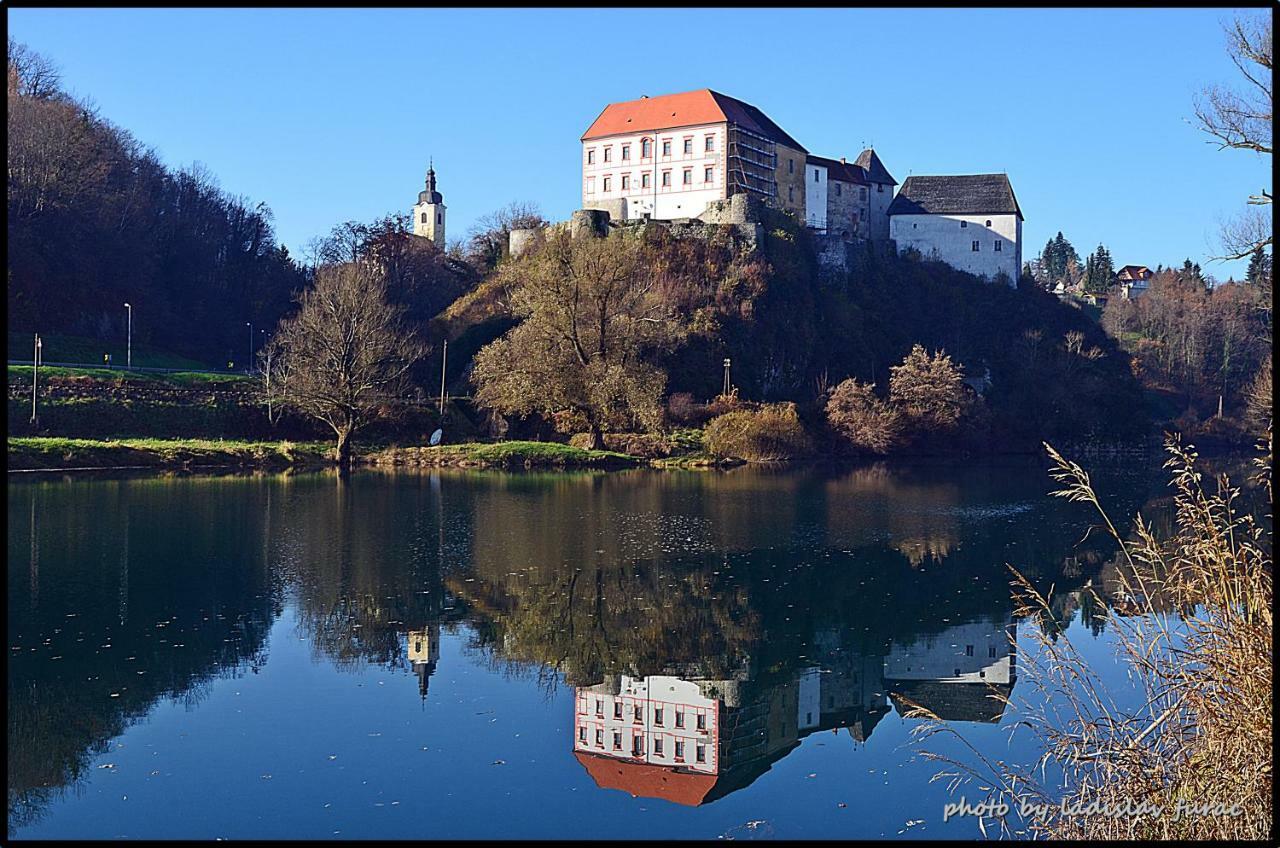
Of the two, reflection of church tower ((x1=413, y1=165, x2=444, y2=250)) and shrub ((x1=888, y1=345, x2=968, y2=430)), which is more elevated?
reflection of church tower ((x1=413, y1=165, x2=444, y2=250))

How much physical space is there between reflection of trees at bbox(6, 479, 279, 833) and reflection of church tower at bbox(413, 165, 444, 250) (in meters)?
110

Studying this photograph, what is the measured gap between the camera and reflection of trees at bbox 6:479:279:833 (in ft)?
36.0

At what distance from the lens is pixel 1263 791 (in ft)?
23.6

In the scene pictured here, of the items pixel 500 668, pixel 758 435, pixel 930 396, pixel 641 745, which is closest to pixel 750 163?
pixel 930 396

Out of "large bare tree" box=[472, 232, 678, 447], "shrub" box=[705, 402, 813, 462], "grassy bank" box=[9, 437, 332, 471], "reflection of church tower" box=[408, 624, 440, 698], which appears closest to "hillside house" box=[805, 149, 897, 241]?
"shrub" box=[705, 402, 813, 462]

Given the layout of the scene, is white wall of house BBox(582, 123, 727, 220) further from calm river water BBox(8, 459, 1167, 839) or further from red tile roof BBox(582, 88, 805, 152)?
calm river water BBox(8, 459, 1167, 839)

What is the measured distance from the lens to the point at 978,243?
273ft

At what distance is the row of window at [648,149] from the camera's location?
241 ft

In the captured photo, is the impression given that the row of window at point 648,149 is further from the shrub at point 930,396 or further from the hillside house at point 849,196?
the shrub at point 930,396

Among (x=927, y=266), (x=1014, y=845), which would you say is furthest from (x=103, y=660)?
(x=927, y=266)

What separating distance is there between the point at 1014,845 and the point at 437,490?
27.2 metres

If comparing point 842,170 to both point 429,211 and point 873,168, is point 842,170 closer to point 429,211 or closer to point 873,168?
point 873,168

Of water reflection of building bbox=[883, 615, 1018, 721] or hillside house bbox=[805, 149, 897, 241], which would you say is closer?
water reflection of building bbox=[883, 615, 1018, 721]

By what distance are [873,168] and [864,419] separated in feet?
111
